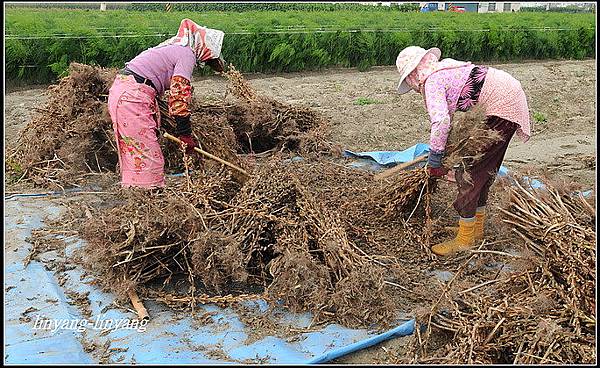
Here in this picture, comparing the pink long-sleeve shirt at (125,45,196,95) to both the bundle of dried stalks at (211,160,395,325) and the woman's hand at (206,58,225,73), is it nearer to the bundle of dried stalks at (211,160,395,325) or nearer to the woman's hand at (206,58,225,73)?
the woman's hand at (206,58,225,73)

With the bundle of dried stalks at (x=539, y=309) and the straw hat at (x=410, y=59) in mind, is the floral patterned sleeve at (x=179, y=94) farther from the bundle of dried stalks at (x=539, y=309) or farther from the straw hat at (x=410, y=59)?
the bundle of dried stalks at (x=539, y=309)

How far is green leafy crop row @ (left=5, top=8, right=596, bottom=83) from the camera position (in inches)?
420

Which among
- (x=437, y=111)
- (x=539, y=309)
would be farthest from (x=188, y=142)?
(x=539, y=309)

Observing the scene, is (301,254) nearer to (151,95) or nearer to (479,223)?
(479,223)

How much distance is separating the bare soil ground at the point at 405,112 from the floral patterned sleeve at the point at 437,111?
1788 mm

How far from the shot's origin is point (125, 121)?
4.48 metres

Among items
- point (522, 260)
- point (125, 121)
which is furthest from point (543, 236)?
point (125, 121)

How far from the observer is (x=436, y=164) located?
4098 millimetres

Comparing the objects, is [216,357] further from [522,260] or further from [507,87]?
[507,87]

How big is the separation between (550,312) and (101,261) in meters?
2.30

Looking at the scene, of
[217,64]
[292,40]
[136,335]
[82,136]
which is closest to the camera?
[136,335]

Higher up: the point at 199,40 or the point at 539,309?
the point at 199,40

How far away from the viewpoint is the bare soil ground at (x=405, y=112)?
659 centimetres

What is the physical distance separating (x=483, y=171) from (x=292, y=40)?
899 centimetres
